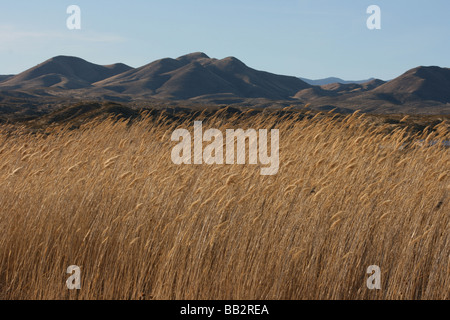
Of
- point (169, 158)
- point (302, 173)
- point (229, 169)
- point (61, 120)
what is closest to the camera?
point (302, 173)

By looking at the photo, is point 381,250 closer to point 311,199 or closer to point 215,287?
Result: point 311,199

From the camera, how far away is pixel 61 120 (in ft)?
82.5

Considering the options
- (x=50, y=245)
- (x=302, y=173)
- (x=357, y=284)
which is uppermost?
(x=302, y=173)

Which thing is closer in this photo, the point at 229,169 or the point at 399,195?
the point at 399,195

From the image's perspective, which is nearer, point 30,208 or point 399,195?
point 30,208

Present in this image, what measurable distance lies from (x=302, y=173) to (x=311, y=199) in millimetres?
945

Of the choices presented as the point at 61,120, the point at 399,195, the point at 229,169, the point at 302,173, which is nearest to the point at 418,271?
the point at 399,195

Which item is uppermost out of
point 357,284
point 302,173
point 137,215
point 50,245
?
point 302,173

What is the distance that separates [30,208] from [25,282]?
82 cm

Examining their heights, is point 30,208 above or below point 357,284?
Result: above

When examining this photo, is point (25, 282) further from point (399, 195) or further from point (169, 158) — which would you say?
point (399, 195)

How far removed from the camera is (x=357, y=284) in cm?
386

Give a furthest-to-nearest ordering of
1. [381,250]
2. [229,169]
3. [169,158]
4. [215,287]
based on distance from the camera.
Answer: [169,158] < [229,169] < [381,250] < [215,287]

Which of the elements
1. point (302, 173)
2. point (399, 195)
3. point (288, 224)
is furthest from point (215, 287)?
point (399, 195)
